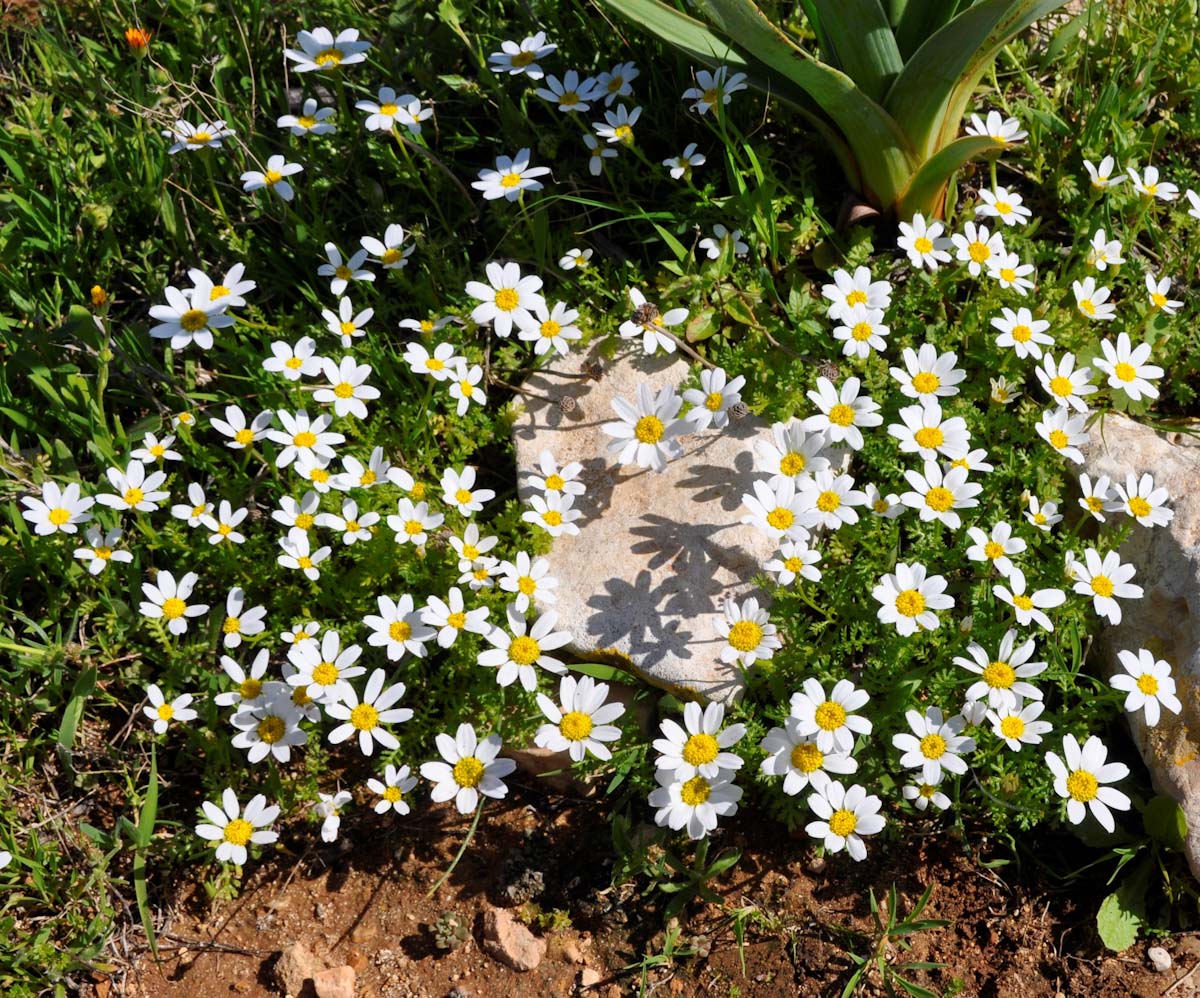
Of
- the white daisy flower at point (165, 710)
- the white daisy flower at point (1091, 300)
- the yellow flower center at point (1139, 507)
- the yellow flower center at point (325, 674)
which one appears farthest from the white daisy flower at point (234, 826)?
the white daisy flower at point (1091, 300)

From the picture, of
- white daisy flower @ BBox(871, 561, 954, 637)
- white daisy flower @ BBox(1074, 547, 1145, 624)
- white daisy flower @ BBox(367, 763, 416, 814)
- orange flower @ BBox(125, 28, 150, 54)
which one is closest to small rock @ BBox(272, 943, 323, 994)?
white daisy flower @ BBox(367, 763, 416, 814)

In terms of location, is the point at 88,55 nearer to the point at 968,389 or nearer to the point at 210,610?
the point at 210,610

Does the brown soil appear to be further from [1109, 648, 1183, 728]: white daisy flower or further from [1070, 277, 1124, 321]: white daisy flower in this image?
[1070, 277, 1124, 321]: white daisy flower

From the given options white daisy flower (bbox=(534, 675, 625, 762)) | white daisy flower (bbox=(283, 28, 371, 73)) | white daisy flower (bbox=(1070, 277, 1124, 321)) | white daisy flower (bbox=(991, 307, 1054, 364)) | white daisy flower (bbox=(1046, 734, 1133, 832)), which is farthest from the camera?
white daisy flower (bbox=(283, 28, 371, 73))

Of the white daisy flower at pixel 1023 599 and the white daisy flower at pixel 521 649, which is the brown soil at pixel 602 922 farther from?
the white daisy flower at pixel 1023 599

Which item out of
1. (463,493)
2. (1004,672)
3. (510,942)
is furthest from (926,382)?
(510,942)

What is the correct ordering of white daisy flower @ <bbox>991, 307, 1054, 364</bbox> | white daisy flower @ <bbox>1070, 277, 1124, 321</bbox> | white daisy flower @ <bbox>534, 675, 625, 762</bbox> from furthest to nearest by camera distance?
white daisy flower @ <bbox>1070, 277, 1124, 321</bbox>
white daisy flower @ <bbox>991, 307, 1054, 364</bbox>
white daisy flower @ <bbox>534, 675, 625, 762</bbox>
